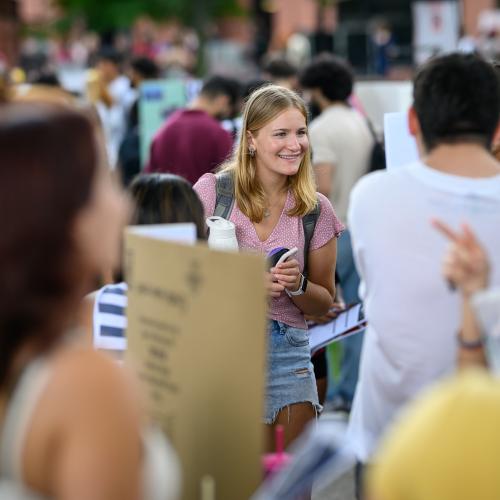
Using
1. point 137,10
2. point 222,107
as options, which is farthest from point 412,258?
point 137,10

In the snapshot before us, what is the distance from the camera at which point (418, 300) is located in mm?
2465

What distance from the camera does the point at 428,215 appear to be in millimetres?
2447

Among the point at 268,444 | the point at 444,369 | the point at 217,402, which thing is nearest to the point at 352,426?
the point at 444,369

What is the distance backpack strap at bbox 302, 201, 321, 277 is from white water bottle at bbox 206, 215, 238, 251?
15.3 inches

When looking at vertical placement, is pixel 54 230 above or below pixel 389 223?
above

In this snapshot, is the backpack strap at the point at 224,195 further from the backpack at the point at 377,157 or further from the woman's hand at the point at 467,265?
the backpack at the point at 377,157

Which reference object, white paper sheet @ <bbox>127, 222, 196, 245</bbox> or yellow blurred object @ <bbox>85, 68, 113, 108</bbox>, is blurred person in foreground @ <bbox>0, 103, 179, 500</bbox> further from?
yellow blurred object @ <bbox>85, 68, 113, 108</bbox>

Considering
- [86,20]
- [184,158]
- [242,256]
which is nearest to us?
[242,256]

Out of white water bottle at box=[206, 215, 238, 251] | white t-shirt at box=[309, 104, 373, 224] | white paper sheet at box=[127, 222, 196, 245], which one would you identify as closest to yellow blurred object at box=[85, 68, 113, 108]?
white t-shirt at box=[309, 104, 373, 224]

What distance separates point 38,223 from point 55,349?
0.20 meters

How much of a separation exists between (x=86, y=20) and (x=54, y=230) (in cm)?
4366

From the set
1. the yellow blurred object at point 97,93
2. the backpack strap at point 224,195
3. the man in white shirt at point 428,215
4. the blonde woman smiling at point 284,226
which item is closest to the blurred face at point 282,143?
the blonde woman smiling at point 284,226

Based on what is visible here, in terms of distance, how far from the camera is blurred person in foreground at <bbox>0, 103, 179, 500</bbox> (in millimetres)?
1615

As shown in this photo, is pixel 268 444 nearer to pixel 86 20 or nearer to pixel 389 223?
pixel 389 223
